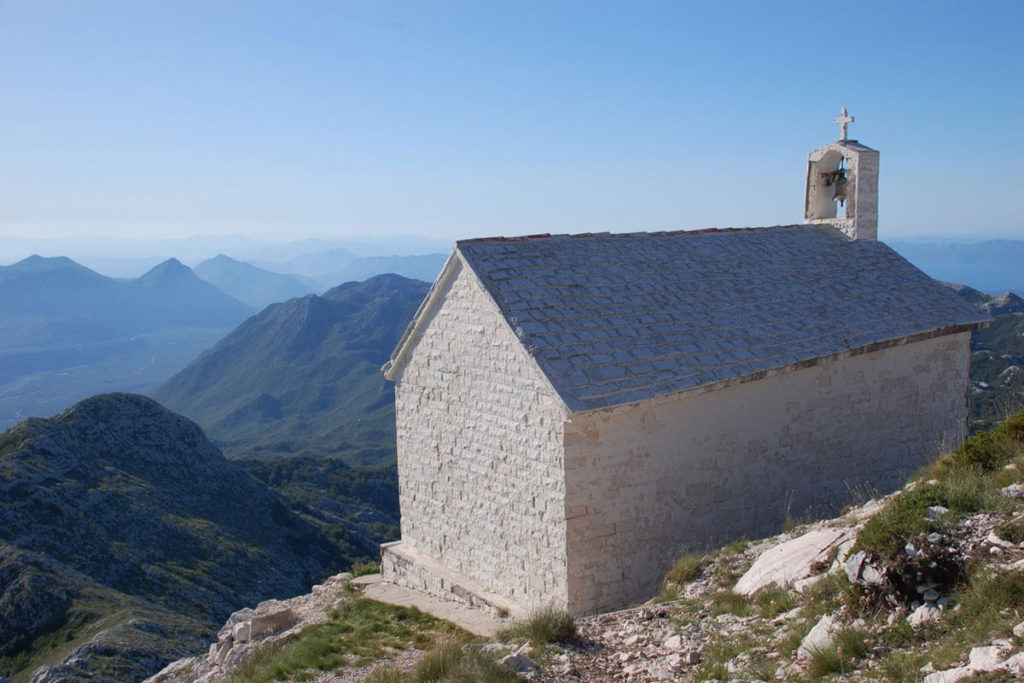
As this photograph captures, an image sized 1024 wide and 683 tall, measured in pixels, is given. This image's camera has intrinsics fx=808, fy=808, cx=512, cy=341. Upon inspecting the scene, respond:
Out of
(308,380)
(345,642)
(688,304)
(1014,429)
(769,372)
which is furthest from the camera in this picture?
(308,380)

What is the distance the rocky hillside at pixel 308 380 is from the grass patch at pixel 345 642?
40.7 metres

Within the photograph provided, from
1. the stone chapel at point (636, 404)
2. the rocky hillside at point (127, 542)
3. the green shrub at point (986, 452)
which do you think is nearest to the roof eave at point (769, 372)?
the stone chapel at point (636, 404)

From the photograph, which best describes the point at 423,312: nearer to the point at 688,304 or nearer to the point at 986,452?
the point at 688,304

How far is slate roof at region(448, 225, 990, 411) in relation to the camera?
10.2 meters

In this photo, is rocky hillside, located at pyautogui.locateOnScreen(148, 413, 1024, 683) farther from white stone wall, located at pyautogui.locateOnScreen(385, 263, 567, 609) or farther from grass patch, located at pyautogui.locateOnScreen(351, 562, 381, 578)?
grass patch, located at pyautogui.locateOnScreen(351, 562, 381, 578)

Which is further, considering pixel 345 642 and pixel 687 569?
pixel 345 642

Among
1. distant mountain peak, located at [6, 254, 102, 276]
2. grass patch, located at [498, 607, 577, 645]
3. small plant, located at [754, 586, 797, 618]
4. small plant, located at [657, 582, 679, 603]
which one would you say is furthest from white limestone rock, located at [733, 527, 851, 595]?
distant mountain peak, located at [6, 254, 102, 276]

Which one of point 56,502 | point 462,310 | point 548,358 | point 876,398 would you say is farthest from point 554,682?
point 56,502

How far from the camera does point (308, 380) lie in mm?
77000

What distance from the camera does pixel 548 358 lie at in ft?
32.2

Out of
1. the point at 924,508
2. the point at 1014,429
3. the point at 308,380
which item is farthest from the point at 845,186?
the point at 308,380

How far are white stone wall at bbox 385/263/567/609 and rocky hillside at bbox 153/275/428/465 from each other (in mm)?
39904

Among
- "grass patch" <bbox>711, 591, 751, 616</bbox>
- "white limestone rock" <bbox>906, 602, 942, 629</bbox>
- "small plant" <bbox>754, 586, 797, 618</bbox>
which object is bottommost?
"grass patch" <bbox>711, 591, 751, 616</bbox>

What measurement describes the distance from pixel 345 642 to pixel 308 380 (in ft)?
227
